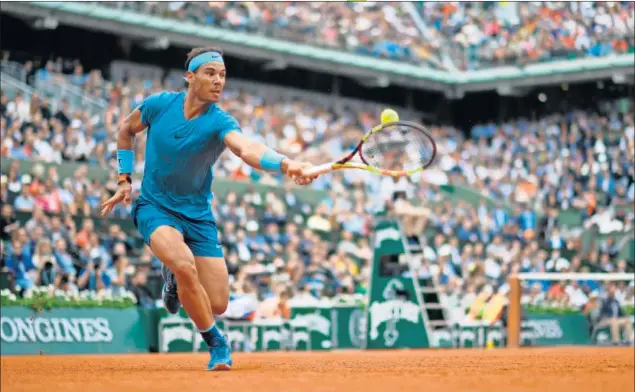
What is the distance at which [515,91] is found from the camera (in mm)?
35000

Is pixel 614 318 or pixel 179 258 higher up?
pixel 179 258

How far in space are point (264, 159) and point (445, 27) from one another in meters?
27.1

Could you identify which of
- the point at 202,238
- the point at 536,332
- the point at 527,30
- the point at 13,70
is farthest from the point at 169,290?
the point at 527,30

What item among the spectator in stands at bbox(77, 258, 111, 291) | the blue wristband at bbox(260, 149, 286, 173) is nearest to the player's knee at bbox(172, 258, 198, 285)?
the blue wristband at bbox(260, 149, 286, 173)

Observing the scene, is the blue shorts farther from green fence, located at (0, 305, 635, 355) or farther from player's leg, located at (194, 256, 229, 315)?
green fence, located at (0, 305, 635, 355)

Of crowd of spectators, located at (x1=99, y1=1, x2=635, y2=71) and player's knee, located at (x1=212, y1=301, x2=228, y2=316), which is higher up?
crowd of spectators, located at (x1=99, y1=1, x2=635, y2=71)

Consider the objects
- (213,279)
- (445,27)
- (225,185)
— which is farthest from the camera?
(445,27)

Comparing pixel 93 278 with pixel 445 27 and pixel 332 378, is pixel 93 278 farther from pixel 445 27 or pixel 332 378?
pixel 445 27

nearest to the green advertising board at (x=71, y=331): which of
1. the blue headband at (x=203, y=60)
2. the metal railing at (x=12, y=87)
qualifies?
the metal railing at (x=12, y=87)

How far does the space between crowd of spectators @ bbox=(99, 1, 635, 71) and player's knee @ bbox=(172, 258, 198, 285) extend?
63.9ft

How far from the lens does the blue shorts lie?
8.71 meters

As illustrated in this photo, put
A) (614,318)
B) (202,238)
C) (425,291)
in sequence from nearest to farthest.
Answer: (202,238) < (425,291) < (614,318)

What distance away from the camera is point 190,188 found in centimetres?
884

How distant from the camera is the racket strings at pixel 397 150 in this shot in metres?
8.77
